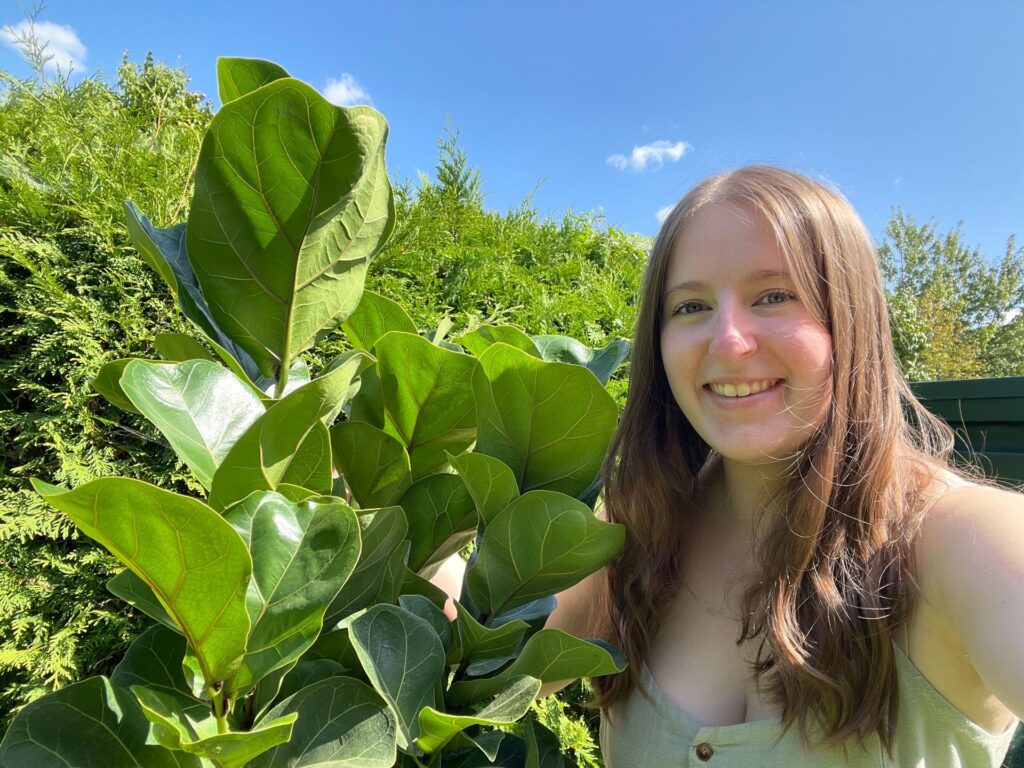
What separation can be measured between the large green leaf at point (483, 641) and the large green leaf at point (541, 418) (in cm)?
17

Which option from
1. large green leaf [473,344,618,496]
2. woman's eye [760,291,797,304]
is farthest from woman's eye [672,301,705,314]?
large green leaf [473,344,618,496]

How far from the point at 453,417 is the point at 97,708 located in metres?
0.42

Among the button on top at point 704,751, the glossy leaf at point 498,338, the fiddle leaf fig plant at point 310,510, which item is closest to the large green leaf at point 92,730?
the fiddle leaf fig plant at point 310,510

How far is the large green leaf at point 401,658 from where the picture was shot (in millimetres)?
510

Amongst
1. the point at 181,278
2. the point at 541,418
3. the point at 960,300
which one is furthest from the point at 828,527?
the point at 960,300

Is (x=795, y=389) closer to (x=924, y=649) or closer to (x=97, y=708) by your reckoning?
(x=924, y=649)

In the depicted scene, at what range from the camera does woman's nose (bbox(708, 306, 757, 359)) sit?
96 centimetres

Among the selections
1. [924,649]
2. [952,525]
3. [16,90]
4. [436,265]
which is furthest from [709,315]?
[16,90]

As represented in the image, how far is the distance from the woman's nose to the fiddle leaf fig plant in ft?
1.16

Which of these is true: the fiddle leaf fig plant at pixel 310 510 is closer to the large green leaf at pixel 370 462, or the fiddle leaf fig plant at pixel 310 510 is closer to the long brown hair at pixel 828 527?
the large green leaf at pixel 370 462

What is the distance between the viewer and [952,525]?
0.92m

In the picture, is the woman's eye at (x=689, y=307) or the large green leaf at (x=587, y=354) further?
the woman's eye at (x=689, y=307)

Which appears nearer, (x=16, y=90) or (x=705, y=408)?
(x=705, y=408)

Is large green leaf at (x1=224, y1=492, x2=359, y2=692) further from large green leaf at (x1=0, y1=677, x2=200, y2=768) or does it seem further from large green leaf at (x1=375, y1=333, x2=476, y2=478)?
large green leaf at (x1=375, y1=333, x2=476, y2=478)
